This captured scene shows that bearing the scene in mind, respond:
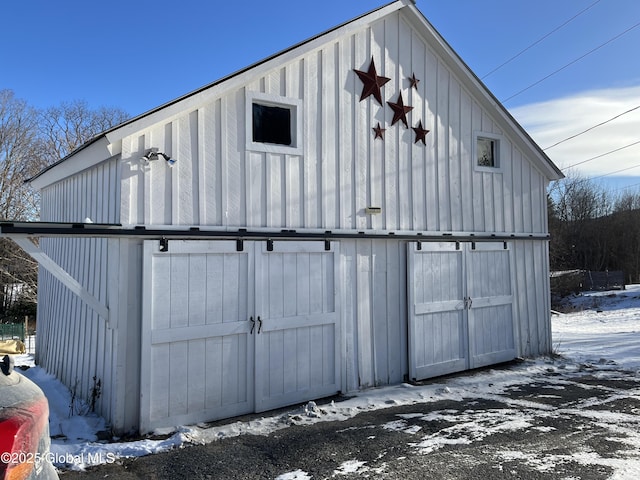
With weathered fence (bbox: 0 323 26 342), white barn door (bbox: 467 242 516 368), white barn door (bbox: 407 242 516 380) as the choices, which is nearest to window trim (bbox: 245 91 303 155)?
white barn door (bbox: 407 242 516 380)

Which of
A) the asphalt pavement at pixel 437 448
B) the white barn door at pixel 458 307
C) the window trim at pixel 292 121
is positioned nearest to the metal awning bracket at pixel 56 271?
the asphalt pavement at pixel 437 448

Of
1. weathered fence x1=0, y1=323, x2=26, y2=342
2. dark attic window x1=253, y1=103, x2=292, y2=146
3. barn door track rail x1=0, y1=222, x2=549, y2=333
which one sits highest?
dark attic window x1=253, y1=103, x2=292, y2=146

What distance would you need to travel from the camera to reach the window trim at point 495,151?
8367 mm

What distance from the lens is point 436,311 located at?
7617mm

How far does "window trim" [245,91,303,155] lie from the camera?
→ 19.4 feet

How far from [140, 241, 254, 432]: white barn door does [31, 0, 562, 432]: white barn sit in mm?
17

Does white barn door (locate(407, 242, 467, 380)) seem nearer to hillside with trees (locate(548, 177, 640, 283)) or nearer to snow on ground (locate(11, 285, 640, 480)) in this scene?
snow on ground (locate(11, 285, 640, 480))

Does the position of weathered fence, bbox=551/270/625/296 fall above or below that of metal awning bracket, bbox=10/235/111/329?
below

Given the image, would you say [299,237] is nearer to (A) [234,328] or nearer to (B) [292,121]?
→ (A) [234,328]

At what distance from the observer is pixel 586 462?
164 inches

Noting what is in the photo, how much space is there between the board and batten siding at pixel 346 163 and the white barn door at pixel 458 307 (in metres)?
0.46

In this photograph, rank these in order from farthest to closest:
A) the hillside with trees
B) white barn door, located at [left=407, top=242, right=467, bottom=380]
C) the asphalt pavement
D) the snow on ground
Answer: the hillside with trees → white barn door, located at [left=407, top=242, right=467, bottom=380] → the snow on ground → the asphalt pavement

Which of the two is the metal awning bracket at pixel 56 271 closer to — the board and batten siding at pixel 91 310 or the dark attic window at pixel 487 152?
the board and batten siding at pixel 91 310

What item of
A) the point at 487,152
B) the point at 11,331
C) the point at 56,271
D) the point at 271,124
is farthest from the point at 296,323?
the point at 11,331
